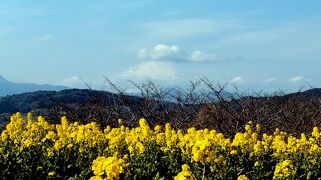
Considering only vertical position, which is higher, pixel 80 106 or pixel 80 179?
pixel 80 106

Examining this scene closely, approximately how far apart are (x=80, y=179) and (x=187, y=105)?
12951 millimetres

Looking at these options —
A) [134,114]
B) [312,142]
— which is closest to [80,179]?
[312,142]

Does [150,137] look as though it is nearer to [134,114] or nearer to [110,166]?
[110,166]

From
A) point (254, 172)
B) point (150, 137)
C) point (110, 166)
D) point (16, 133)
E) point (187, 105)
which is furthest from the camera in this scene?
point (187, 105)

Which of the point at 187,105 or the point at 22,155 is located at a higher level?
the point at 187,105

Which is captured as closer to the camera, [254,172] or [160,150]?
[254,172]

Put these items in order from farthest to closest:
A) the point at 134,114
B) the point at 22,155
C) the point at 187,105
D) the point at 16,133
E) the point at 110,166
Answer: the point at 187,105
the point at 134,114
the point at 16,133
the point at 22,155
the point at 110,166

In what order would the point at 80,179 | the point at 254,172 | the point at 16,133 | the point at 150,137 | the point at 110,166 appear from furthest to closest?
the point at 16,133
the point at 150,137
the point at 254,172
the point at 80,179
the point at 110,166

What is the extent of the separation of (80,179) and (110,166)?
285cm

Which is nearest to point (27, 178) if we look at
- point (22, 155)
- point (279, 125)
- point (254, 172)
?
point (22, 155)

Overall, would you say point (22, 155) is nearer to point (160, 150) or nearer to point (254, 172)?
point (160, 150)

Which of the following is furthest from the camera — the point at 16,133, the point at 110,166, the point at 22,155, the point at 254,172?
the point at 16,133

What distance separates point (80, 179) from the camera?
8562 millimetres

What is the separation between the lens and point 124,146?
35.6 ft
